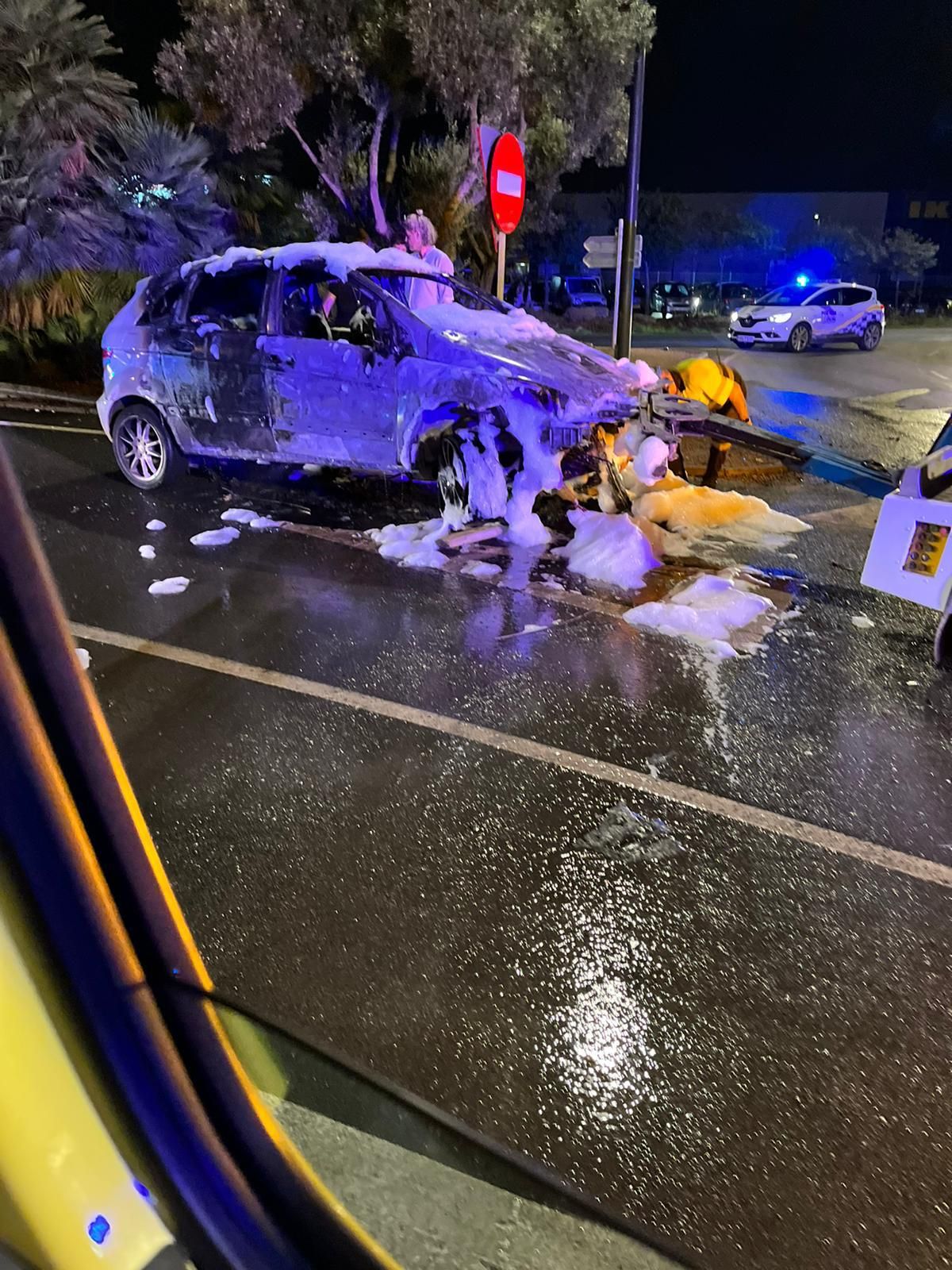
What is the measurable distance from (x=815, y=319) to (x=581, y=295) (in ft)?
50.0

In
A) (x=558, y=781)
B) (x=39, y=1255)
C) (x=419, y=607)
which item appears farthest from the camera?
(x=419, y=607)

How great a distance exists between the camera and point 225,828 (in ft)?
12.0

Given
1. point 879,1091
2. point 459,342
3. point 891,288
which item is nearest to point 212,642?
point 459,342

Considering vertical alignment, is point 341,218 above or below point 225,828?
above

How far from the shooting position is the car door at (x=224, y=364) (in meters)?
7.69

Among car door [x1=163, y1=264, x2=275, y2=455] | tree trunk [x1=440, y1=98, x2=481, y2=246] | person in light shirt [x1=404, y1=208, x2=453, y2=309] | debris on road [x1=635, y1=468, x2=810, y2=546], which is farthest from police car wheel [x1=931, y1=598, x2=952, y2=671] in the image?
tree trunk [x1=440, y1=98, x2=481, y2=246]

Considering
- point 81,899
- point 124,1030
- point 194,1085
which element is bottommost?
point 194,1085

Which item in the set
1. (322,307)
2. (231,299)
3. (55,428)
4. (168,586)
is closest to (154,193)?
(55,428)

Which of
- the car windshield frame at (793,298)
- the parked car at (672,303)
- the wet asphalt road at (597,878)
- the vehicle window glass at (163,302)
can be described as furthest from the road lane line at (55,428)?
the parked car at (672,303)

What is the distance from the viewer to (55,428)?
1180 centimetres

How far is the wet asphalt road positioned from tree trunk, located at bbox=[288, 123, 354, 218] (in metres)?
15.6

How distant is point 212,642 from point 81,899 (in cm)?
423

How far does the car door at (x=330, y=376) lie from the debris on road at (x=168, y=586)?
1726 mm

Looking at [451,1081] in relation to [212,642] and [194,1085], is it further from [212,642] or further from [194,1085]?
[212,642]
